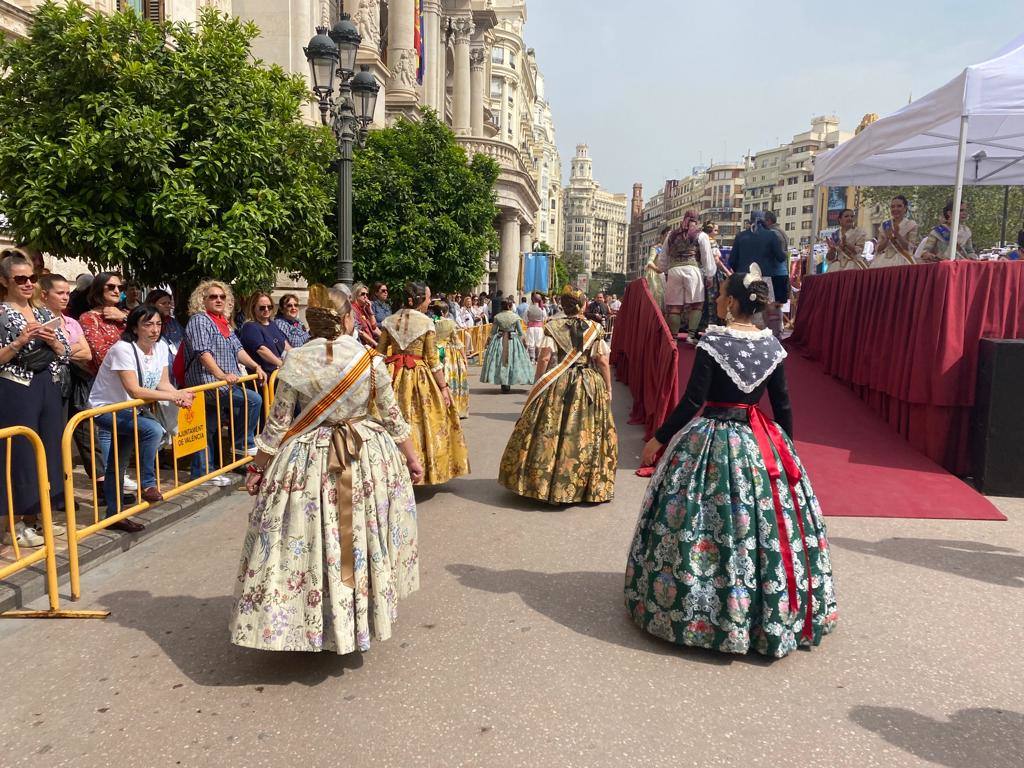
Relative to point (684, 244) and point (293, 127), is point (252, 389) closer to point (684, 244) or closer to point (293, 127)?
point (293, 127)

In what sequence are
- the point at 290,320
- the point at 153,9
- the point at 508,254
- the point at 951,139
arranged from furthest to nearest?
1. the point at 508,254
2. the point at 153,9
3. the point at 951,139
4. the point at 290,320

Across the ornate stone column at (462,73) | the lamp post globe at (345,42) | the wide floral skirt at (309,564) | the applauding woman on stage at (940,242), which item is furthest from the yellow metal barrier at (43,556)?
the ornate stone column at (462,73)

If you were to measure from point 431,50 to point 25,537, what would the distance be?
33.9 m

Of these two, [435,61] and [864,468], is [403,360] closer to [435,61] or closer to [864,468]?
[864,468]

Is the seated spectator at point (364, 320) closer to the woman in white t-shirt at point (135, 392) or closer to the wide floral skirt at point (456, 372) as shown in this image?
the wide floral skirt at point (456, 372)

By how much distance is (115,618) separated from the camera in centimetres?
410

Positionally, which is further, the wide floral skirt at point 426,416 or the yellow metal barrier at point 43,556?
the wide floral skirt at point 426,416

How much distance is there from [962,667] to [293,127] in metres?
8.18

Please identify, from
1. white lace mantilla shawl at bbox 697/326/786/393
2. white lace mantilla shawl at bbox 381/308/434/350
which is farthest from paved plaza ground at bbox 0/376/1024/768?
white lace mantilla shawl at bbox 381/308/434/350

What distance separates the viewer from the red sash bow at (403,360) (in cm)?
673

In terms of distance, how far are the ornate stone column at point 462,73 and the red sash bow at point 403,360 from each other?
114 ft

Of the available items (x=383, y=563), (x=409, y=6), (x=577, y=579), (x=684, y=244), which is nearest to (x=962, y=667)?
(x=577, y=579)

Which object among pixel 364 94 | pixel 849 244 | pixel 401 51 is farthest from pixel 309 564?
pixel 401 51

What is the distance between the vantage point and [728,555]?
362 centimetres
